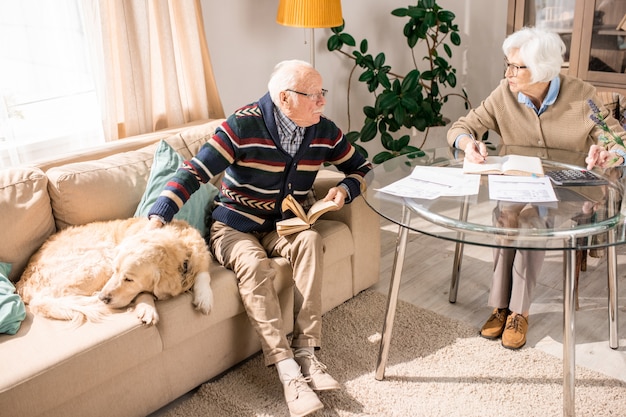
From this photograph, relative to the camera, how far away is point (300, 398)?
192cm

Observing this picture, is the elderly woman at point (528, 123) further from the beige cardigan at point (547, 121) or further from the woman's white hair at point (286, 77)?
the woman's white hair at point (286, 77)

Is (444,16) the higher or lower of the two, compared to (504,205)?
higher

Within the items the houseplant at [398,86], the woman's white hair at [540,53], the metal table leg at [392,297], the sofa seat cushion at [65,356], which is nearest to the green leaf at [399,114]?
the houseplant at [398,86]

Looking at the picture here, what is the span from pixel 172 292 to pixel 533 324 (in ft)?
4.66

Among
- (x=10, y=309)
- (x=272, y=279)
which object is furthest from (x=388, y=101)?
(x=10, y=309)

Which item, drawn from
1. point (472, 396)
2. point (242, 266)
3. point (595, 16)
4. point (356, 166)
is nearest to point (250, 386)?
point (242, 266)

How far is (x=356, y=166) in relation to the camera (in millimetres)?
2447

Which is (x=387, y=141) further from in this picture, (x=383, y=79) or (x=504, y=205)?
(x=504, y=205)

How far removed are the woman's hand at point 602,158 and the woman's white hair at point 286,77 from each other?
Result: 1.02 metres

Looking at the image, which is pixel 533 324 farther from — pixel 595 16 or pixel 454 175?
pixel 595 16

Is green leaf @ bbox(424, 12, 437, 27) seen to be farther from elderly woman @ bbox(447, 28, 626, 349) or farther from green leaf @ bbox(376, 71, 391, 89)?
elderly woman @ bbox(447, 28, 626, 349)

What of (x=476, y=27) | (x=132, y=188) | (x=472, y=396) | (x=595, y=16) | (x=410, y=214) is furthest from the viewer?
(x=476, y=27)

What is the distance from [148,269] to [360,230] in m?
0.96

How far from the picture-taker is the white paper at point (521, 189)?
1.93 meters
